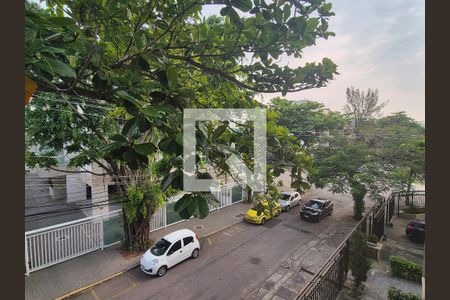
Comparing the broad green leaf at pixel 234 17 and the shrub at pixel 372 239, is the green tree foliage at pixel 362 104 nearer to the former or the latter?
the shrub at pixel 372 239

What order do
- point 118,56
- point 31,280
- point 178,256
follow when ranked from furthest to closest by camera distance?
point 178,256 < point 31,280 < point 118,56

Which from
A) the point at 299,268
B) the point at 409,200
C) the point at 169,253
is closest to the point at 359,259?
the point at 299,268

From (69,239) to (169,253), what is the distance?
3211 mm

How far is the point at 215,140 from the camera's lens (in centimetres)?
132

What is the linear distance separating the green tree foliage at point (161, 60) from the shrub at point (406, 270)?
23.6ft

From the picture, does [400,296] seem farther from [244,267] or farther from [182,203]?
[182,203]

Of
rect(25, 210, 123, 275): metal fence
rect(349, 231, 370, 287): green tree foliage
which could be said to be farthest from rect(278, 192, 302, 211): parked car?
rect(25, 210, 123, 275): metal fence

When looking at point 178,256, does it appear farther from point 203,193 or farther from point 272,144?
point 203,193

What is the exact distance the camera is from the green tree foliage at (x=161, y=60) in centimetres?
116

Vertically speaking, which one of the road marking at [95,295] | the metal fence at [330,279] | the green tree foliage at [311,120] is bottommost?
the road marking at [95,295]

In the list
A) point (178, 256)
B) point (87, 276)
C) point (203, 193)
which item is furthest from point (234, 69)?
point (87, 276)

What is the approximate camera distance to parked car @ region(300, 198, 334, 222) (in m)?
11.3

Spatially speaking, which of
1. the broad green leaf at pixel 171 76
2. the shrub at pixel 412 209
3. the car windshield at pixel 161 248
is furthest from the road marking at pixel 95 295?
the shrub at pixel 412 209

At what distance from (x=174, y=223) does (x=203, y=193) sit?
977 centimetres
